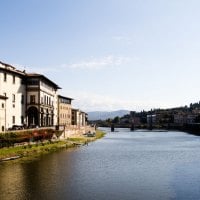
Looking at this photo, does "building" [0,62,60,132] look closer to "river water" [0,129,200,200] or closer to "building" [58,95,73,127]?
"river water" [0,129,200,200]

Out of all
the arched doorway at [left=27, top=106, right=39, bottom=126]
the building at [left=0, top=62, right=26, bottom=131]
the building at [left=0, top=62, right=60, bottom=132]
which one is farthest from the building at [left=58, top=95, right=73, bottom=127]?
the building at [left=0, top=62, right=26, bottom=131]

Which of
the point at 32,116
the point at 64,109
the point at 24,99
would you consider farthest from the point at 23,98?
the point at 64,109

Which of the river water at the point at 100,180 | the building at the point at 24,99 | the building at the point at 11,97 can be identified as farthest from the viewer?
the building at the point at 24,99

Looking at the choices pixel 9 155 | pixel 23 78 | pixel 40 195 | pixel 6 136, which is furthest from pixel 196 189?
pixel 23 78

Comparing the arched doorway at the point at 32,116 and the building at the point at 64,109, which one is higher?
the building at the point at 64,109

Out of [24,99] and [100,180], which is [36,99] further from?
[100,180]

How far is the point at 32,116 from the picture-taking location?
9175cm

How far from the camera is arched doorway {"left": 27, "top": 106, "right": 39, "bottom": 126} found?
9050 centimetres

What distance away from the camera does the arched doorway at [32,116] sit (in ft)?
297

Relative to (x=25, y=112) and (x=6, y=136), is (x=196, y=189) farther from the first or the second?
(x=25, y=112)

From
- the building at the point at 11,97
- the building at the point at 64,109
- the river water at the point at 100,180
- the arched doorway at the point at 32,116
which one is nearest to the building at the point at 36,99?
the arched doorway at the point at 32,116

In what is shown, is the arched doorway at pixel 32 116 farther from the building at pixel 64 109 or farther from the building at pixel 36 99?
the building at pixel 64 109

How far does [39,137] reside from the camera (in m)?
81.4

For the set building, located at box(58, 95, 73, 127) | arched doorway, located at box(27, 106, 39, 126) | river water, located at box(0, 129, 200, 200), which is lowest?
river water, located at box(0, 129, 200, 200)
